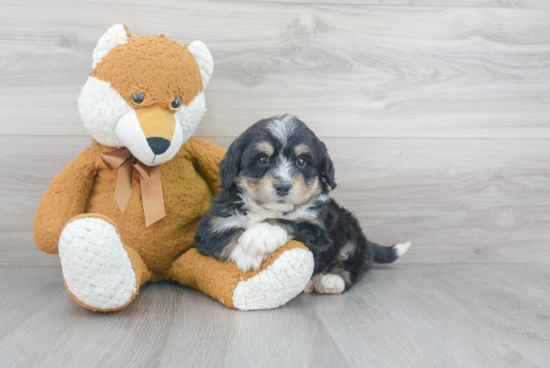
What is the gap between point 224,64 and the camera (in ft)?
7.79

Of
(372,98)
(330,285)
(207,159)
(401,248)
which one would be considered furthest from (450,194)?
(207,159)

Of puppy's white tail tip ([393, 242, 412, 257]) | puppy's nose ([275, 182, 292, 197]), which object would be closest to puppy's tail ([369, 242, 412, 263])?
puppy's white tail tip ([393, 242, 412, 257])

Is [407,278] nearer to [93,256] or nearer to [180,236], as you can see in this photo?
[180,236]

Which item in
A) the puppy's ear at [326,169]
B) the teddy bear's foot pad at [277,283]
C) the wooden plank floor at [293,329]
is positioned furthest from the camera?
the puppy's ear at [326,169]

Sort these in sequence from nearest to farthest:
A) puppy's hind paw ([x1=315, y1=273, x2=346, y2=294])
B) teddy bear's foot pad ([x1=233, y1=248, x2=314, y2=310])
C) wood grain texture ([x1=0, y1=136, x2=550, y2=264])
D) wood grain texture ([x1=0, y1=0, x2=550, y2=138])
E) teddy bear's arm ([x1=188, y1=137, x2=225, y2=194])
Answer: teddy bear's foot pad ([x1=233, y1=248, x2=314, y2=310]) → puppy's hind paw ([x1=315, y1=273, x2=346, y2=294]) → teddy bear's arm ([x1=188, y1=137, x2=225, y2=194]) → wood grain texture ([x1=0, y1=0, x2=550, y2=138]) → wood grain texture ([x1=0, y1=136, x2=550, y2=264])

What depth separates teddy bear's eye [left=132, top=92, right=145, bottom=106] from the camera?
1.75 m

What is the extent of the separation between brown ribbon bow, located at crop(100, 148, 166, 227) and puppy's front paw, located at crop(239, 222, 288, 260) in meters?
0.45

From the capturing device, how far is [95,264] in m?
1.49

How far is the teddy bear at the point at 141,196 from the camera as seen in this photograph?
1549 millimetres

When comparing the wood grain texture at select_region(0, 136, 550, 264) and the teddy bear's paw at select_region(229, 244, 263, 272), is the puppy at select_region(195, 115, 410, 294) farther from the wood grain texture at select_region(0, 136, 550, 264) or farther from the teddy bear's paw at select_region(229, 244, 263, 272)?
the wood grain texture at select_region(0, 136, 550, 264)

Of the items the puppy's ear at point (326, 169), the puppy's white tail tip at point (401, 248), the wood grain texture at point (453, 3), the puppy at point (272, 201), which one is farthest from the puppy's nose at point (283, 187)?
the wood grain texture at point (453, 3)

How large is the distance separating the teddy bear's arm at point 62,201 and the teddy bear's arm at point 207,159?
48cm

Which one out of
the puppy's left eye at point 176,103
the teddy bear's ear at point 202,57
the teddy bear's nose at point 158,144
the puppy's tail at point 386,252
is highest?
the teddy bear's ear at point 202,57

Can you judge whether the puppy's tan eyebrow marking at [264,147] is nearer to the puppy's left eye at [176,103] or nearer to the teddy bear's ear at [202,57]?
the puppy's left eye at [176,103]
